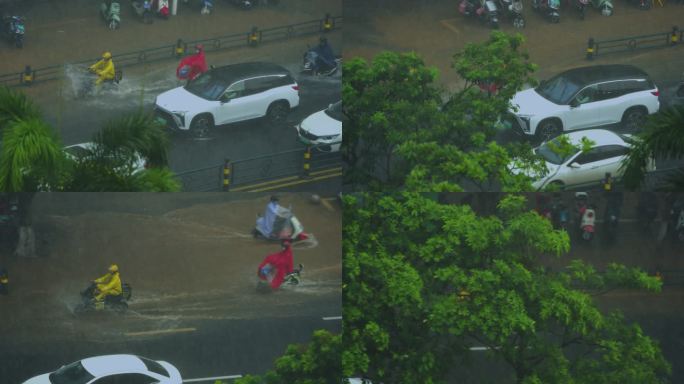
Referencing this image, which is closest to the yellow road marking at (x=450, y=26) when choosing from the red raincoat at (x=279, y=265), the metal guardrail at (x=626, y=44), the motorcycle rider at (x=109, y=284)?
the metal guardrail at (x=626, y=44)

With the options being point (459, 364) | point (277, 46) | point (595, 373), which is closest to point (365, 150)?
point (277, 46)

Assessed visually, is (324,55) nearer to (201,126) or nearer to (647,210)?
(201,126)

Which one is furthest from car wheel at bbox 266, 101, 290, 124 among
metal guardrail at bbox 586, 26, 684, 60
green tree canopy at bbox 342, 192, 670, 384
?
metal guardrail at bbox 586, 26, 684, 60

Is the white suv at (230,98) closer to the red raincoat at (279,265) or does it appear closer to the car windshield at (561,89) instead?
the red raincoat at (279,265)

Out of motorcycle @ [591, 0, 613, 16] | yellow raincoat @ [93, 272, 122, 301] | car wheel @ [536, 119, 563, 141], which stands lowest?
yellow raincoat @ [93, 272, 122, 301]

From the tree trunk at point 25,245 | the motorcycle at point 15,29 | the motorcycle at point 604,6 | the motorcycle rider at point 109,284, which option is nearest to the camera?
the tree trunk at point 25,245

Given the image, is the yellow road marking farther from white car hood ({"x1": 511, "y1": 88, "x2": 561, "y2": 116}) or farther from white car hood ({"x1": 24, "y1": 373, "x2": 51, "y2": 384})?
white car hood ({"x1": 24, "y1": 373, "x2": 51, "y2": 384})

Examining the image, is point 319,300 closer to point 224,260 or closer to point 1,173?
point 224,260
